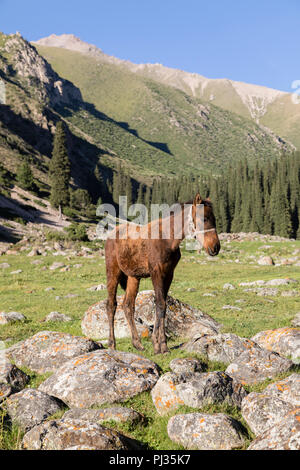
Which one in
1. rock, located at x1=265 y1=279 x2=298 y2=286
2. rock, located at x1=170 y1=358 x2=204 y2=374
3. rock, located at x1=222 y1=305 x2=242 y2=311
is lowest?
rock, located at x1=222 y1=305 x2=242 y2=311

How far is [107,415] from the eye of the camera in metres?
5.45

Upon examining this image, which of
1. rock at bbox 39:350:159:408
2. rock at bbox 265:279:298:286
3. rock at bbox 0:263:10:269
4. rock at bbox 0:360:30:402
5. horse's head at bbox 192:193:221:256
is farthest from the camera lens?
rock at bbox 0:263:10:269

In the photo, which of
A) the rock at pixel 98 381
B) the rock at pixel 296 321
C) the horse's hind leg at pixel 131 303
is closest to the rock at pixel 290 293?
the rock at pixel 296 321

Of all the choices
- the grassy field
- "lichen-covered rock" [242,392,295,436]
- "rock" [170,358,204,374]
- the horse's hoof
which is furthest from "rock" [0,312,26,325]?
"lichen-covered rock" [242,392,295,436]

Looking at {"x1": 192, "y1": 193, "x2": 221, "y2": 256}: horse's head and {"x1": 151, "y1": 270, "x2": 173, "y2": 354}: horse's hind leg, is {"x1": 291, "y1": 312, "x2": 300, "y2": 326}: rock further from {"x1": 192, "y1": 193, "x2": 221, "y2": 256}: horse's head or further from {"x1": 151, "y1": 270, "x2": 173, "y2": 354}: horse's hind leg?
{"x1": 192, "y1": 193, "x2": 221, "y2": 256}: horse's head

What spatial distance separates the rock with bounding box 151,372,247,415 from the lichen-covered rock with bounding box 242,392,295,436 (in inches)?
19.7

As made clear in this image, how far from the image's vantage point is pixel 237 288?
23250mm

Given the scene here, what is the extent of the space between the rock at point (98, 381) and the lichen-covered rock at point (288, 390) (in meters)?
2.18

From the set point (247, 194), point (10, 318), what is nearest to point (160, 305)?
point (10, 318)

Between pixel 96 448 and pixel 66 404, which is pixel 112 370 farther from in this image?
pixel 96 448

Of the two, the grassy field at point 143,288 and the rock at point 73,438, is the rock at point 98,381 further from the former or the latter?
the rock at point 73,438

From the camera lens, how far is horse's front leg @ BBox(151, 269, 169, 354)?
28.8 ft
